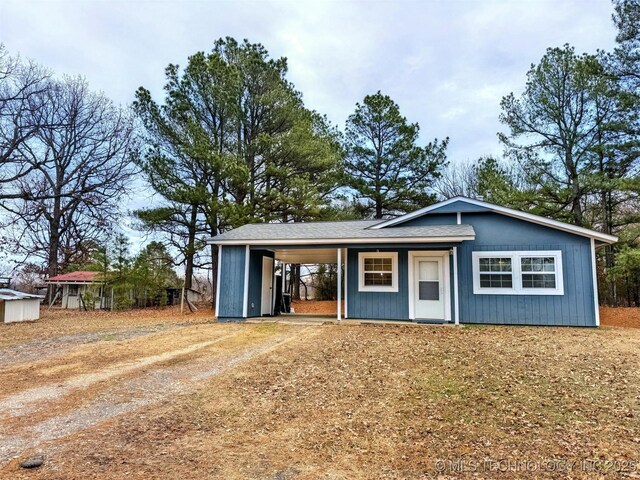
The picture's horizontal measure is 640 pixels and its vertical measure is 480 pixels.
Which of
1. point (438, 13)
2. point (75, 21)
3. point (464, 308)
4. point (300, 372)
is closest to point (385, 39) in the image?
point (438, 13)

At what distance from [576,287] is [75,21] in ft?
55.0

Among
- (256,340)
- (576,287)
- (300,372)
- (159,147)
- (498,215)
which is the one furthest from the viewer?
(159,147)

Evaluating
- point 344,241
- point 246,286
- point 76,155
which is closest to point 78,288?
point 76,155

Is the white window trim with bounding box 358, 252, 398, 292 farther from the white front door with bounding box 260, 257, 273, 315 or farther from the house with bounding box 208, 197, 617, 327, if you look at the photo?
the white front door with bounding box 260, 257, 273, 315

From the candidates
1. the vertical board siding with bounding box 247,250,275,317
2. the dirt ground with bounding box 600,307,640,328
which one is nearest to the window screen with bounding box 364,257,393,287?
the vertical board siding with bounding box 247,250,275,317

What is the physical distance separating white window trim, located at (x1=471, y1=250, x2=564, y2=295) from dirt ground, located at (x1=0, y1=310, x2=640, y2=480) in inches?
112

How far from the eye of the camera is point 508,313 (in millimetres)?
10086

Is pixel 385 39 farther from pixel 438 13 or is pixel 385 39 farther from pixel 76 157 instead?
pixel 76 157

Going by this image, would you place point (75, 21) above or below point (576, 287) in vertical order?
above

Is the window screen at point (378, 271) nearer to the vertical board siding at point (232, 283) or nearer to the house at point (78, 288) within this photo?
the vertical board siding at point (232, 283)

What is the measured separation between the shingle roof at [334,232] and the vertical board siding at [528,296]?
0.78m

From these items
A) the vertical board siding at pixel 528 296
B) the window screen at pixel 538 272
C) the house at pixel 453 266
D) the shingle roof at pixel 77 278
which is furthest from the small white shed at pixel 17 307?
the window screen at pixel 538 272

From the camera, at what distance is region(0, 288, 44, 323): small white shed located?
12.0 metres

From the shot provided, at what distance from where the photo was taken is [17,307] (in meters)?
12.4
